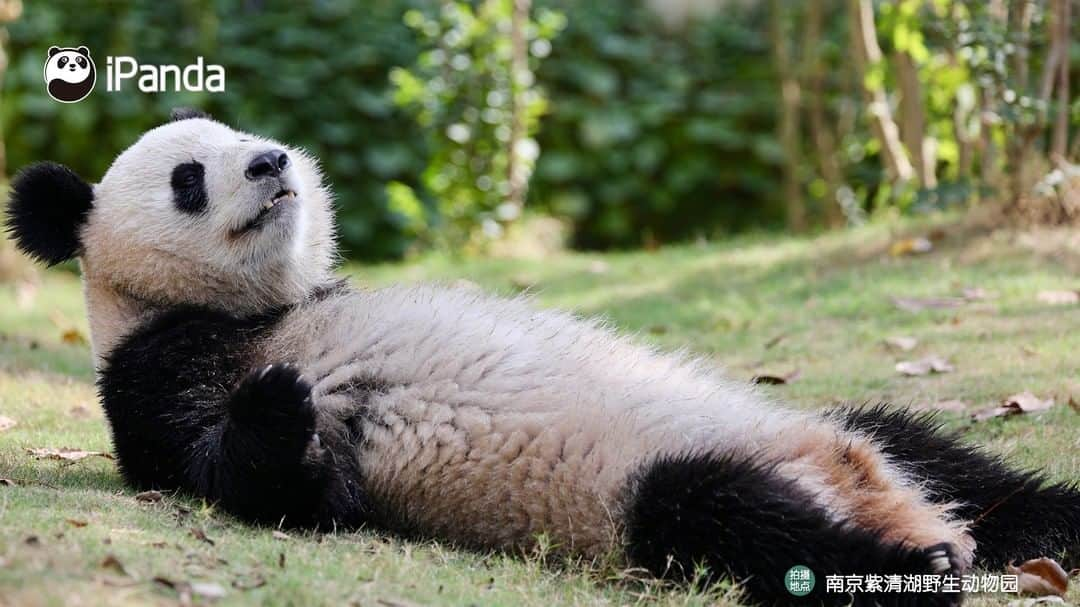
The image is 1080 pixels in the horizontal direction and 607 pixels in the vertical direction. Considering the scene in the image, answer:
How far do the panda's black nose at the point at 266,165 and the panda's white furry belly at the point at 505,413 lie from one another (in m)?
0.47

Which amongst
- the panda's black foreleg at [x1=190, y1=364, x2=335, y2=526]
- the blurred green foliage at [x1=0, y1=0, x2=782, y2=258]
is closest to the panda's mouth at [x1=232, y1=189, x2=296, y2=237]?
the panda's black foreleg at [x1=190, y1=364, x2=335, y2=526]

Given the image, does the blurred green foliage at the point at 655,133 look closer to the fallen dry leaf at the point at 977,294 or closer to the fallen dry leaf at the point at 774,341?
the fallen dry leaf at the point at 977,294

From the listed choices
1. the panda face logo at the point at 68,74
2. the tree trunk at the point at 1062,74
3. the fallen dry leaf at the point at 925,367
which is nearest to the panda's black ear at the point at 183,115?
the fallen dry leaf at the point at 925,367

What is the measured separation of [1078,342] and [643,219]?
7035 mm

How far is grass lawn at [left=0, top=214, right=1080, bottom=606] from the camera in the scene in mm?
2982

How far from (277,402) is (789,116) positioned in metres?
8.11

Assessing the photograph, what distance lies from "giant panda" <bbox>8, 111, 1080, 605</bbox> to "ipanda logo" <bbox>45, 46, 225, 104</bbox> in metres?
4.83

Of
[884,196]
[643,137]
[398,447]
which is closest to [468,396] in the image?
[398,447]

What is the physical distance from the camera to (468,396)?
3.81 meters

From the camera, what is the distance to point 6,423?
495 cm

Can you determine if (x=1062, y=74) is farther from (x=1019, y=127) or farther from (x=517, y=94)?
(x=517, y=94)

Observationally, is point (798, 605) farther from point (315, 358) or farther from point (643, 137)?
point (643, 137)

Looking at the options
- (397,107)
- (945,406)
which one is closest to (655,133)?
(397,107)

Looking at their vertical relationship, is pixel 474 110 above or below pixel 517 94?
below
